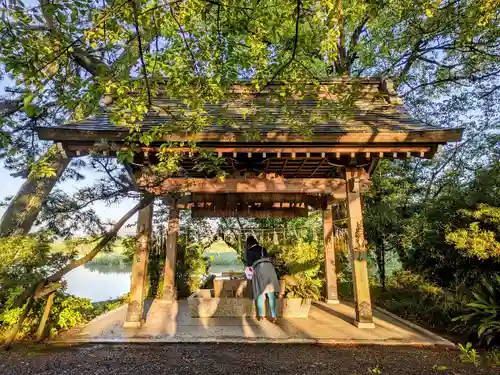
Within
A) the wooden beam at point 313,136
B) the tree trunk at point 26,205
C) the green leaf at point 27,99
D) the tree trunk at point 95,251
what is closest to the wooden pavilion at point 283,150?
the wooden beam at point 313,136

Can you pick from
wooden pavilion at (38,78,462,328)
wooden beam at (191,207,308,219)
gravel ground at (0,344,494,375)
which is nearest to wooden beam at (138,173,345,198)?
wooden pavilion at (38,78,462,328)

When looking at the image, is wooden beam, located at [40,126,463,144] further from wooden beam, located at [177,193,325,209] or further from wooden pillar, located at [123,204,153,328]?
wooden beam, located at [177,193,325,209]

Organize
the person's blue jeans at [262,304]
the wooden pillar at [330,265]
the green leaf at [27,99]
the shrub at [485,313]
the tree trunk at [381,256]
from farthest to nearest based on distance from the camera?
the tree trunk at [381,256]
the wooden pillar at [330,265]
the person's blue jeans at [262,304]
the shrub at [485,313]
the green leaf at [27,99]

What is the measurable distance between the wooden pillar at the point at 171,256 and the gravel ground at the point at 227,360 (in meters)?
3.24

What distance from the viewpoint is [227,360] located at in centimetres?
359

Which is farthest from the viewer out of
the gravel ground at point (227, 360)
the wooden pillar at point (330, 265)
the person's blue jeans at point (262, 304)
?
the wooden pillar at point (330, 265)

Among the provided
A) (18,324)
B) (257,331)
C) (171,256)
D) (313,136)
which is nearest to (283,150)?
(313,136)

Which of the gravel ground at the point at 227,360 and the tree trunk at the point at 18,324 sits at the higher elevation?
the tree trunk at the point at 18,324

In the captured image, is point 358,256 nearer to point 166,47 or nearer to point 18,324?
point 166,47

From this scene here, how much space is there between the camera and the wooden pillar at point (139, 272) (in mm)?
4938

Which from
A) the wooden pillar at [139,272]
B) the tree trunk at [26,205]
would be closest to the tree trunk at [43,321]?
the wooden pillar at [139,272]

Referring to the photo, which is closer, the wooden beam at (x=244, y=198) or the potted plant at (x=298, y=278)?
the potted plant at (x=298, y=278)

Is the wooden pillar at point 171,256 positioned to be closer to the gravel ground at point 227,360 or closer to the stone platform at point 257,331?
the stone platform at point 257,331

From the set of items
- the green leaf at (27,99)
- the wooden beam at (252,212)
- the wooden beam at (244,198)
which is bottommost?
the green leaf at (27,99)
